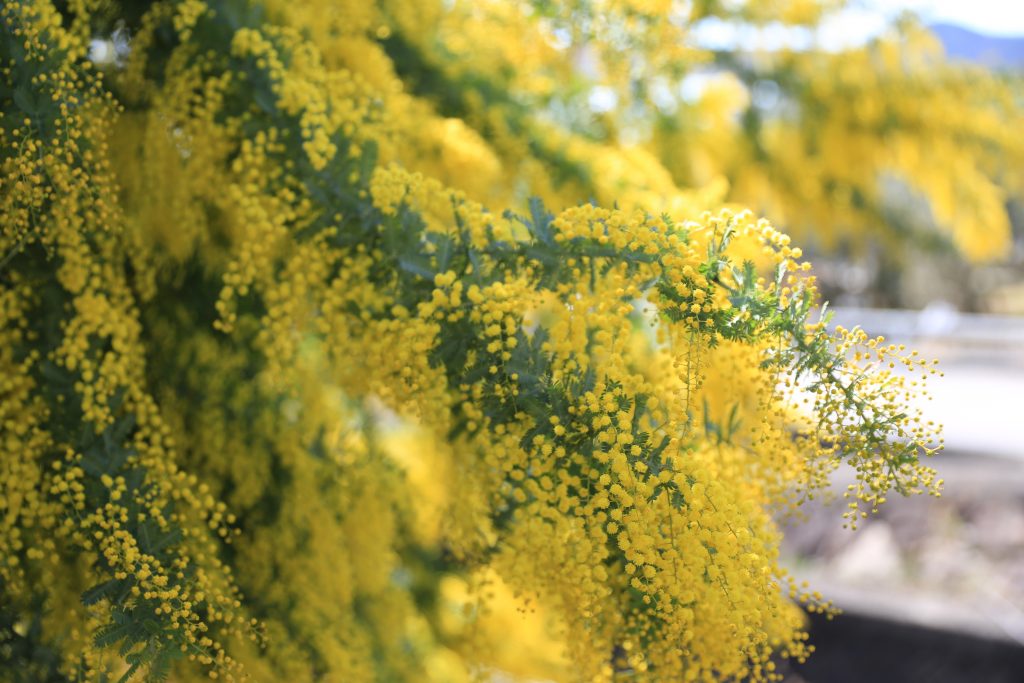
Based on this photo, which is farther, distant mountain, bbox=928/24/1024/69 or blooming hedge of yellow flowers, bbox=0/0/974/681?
distant mountain, bbox=928/24/1024/69

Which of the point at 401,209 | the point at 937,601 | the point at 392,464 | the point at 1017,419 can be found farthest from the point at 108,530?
the point at 1017,419

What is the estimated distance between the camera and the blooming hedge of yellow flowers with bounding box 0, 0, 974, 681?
194 centimetres

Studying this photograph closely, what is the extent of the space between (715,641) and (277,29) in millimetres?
1717

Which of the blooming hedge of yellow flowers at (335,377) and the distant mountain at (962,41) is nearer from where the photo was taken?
the blooming hedge of yellow flowers at (335,377)

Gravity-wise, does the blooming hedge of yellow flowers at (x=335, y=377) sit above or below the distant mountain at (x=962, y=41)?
below

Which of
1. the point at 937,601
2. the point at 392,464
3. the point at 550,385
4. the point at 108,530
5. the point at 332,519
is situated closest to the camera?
the point at 550,385

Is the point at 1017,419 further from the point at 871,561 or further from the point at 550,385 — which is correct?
the point at 550,385

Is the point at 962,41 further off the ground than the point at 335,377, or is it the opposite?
the point at 962,41

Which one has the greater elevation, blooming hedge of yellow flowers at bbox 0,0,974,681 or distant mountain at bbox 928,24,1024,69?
distant mountain at bbox 928,24,1024,69

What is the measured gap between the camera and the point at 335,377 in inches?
99.5

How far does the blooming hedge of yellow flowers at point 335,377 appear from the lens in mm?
1942

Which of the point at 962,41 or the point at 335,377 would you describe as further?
the point at 962,41

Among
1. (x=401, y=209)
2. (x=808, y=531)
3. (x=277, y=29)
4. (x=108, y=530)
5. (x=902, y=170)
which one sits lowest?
(x=108, y=530)

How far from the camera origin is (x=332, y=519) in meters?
2.92
